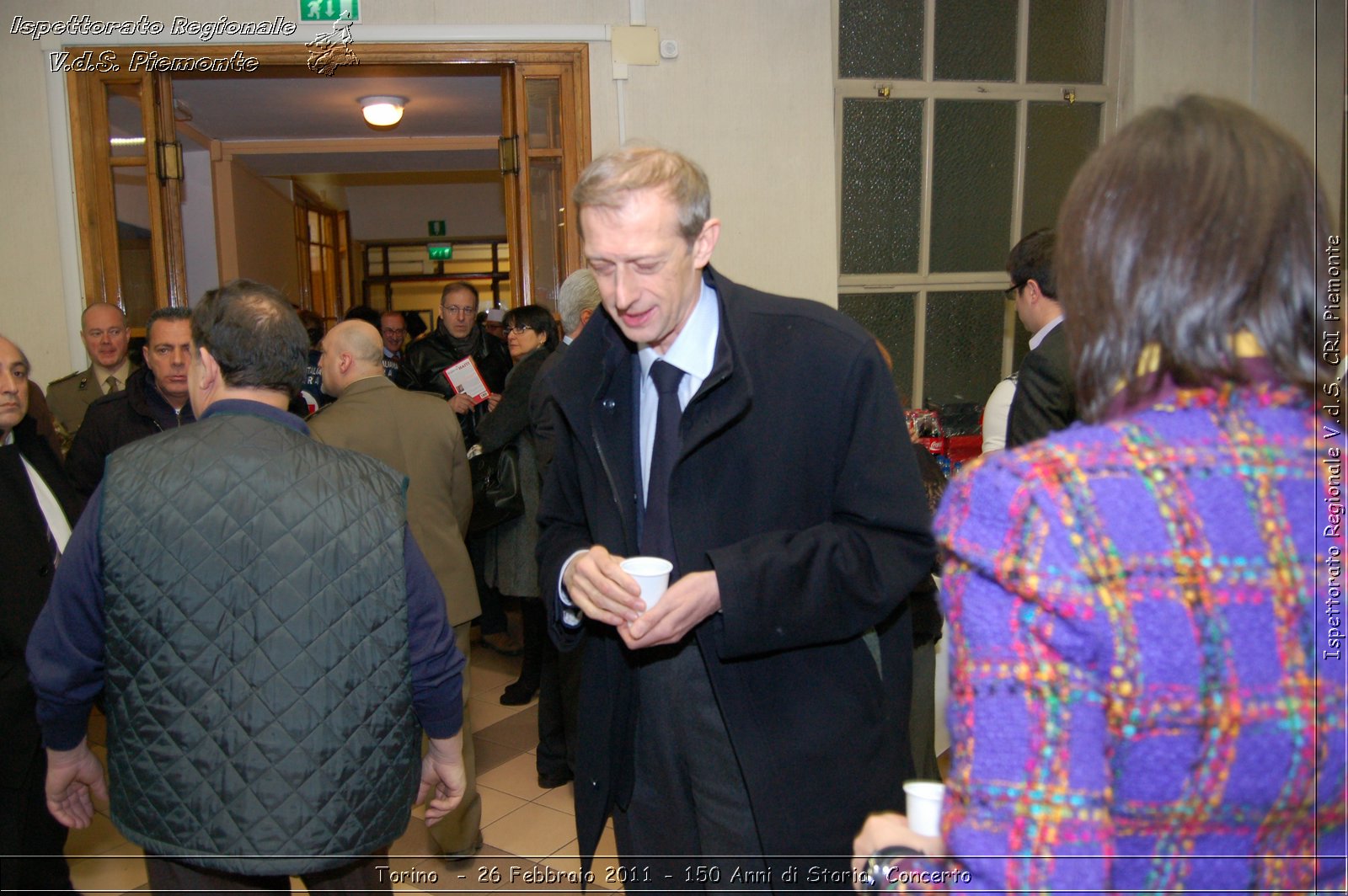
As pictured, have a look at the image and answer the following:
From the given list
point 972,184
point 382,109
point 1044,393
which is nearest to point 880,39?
point 972,184

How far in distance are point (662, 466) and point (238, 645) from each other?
2.59 ft

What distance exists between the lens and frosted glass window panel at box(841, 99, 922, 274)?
5.02 m

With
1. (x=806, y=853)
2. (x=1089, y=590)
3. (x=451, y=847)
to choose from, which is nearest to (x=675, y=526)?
(x=806, y=853)

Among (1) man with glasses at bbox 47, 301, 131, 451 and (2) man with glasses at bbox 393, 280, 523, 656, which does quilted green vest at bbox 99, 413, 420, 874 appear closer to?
(1) man with glasses at bbox 47, 301, 131, 451

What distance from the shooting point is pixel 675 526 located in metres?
1.52

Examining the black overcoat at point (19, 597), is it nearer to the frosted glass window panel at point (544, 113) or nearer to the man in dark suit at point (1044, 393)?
the man in dark suit at point (1044, 393)

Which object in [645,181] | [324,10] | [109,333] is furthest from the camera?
[324,10]

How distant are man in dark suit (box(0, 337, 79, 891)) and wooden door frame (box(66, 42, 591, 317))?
8.15ft

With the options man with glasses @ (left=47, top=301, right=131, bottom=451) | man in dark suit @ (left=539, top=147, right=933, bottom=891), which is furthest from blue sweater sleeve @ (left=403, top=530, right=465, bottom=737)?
man with glasses @ (left=47, top=301, right=131, bottom=451)

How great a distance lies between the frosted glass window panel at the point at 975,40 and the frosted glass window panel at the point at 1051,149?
1.07 ft

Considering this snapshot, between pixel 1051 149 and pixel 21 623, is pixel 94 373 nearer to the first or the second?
pixel 21 623

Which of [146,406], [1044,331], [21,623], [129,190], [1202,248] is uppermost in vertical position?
[129,190]

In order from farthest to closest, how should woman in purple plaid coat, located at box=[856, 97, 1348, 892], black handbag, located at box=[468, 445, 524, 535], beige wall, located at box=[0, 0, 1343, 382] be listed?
beige wall, located at box=[0, 0, 1343, 382] < black handbag, located at box=[468, 445, 524, 535] < woman in purple plaid coat, located at box=[856, 97, 1348, 892]

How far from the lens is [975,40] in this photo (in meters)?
5.10
